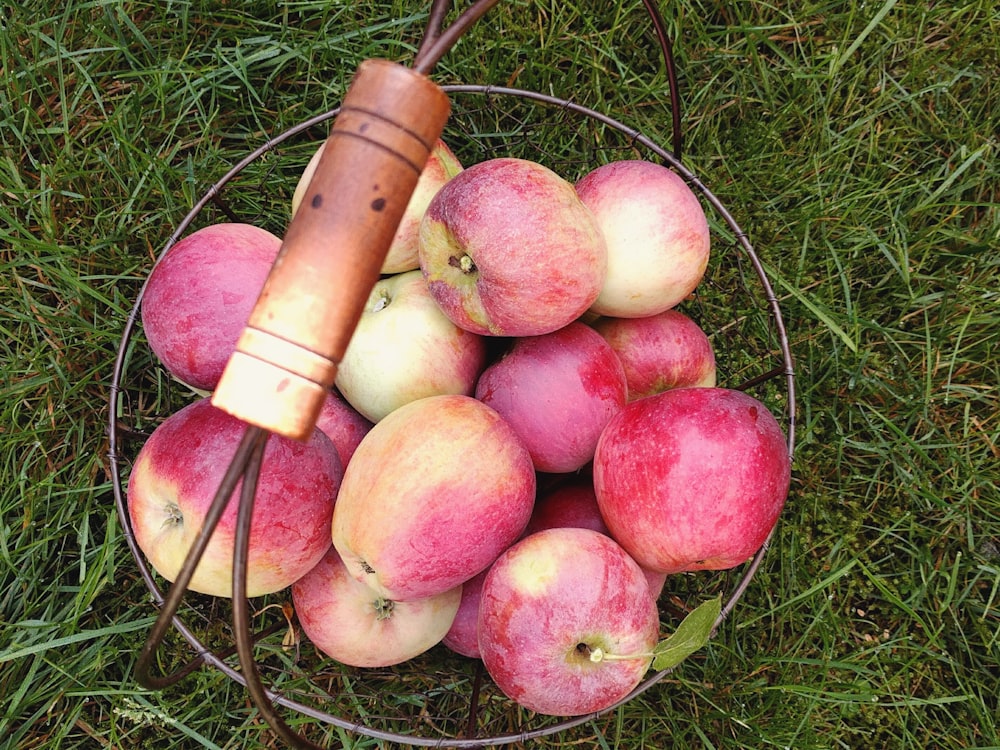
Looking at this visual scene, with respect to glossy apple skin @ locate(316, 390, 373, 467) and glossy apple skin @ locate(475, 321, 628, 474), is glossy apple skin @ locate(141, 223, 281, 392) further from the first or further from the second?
glossy apple skin @ locate(475, 321, 628, 474)

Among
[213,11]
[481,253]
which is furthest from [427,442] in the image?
[213,11]

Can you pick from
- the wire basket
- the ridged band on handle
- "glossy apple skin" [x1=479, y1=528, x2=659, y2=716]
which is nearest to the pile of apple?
"glossy apple skin" [x1=479, y1=528, x2=659, y2=716]

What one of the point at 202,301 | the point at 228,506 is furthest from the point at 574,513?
the point at 202,301

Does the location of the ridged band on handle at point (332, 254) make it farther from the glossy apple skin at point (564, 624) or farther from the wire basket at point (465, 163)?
the wire basket at point (465, 163)


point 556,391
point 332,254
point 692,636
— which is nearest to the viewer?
point 332,254

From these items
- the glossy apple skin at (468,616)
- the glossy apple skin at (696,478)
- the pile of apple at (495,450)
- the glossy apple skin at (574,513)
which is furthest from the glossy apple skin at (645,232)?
the glossy apple skin at (468,616)

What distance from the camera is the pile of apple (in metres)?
1.29

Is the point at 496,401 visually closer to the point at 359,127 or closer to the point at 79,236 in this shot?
the point at 359,127

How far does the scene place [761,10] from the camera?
223 cm

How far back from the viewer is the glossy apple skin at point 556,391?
→ 1.47 m

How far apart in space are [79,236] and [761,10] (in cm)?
196

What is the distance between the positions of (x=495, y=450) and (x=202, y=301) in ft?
2.07

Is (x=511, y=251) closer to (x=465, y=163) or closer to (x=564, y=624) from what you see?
(x=564, y=624)

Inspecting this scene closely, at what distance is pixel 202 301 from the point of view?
4.85 ft
